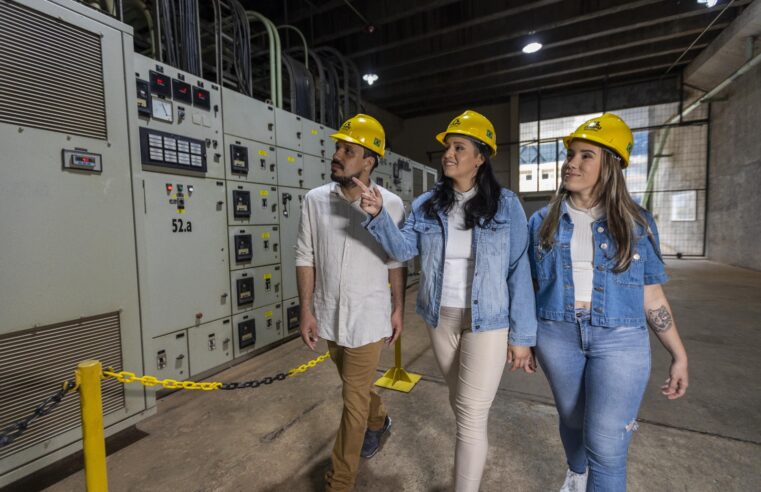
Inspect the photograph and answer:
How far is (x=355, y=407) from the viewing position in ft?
5.66

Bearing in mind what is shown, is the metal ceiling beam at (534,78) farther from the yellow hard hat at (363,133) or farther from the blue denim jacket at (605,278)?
the blue denim jacket at (605,278)

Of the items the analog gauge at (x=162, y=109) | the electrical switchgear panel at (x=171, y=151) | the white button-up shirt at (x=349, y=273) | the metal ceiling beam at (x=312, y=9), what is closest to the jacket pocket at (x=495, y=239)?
the white button-up shirt at (x=349, y=273)

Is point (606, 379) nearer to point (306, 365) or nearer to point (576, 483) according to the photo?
point (576, 483)

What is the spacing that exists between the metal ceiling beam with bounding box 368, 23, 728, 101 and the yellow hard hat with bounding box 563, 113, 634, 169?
27.0ft

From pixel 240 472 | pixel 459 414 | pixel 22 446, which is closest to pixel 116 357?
pixel 22 446

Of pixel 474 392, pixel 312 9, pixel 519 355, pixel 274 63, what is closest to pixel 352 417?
pixel 474 392

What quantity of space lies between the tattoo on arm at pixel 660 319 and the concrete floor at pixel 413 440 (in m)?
1.13

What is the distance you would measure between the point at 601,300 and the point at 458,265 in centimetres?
52

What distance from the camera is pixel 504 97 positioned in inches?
462

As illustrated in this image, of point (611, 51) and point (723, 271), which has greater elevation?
point (611, 51)

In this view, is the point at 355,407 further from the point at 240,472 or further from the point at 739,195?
the point at 739,195

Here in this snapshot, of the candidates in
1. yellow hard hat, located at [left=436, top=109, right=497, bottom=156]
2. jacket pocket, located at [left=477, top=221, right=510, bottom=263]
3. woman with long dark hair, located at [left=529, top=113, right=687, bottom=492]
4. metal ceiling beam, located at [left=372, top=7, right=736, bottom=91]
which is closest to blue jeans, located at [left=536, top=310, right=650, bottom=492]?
woman with long dark hair, located at [left=529, top=113, right=687, bottom=492]

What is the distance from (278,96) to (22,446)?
11.9 feet

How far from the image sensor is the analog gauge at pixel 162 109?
2840mm
